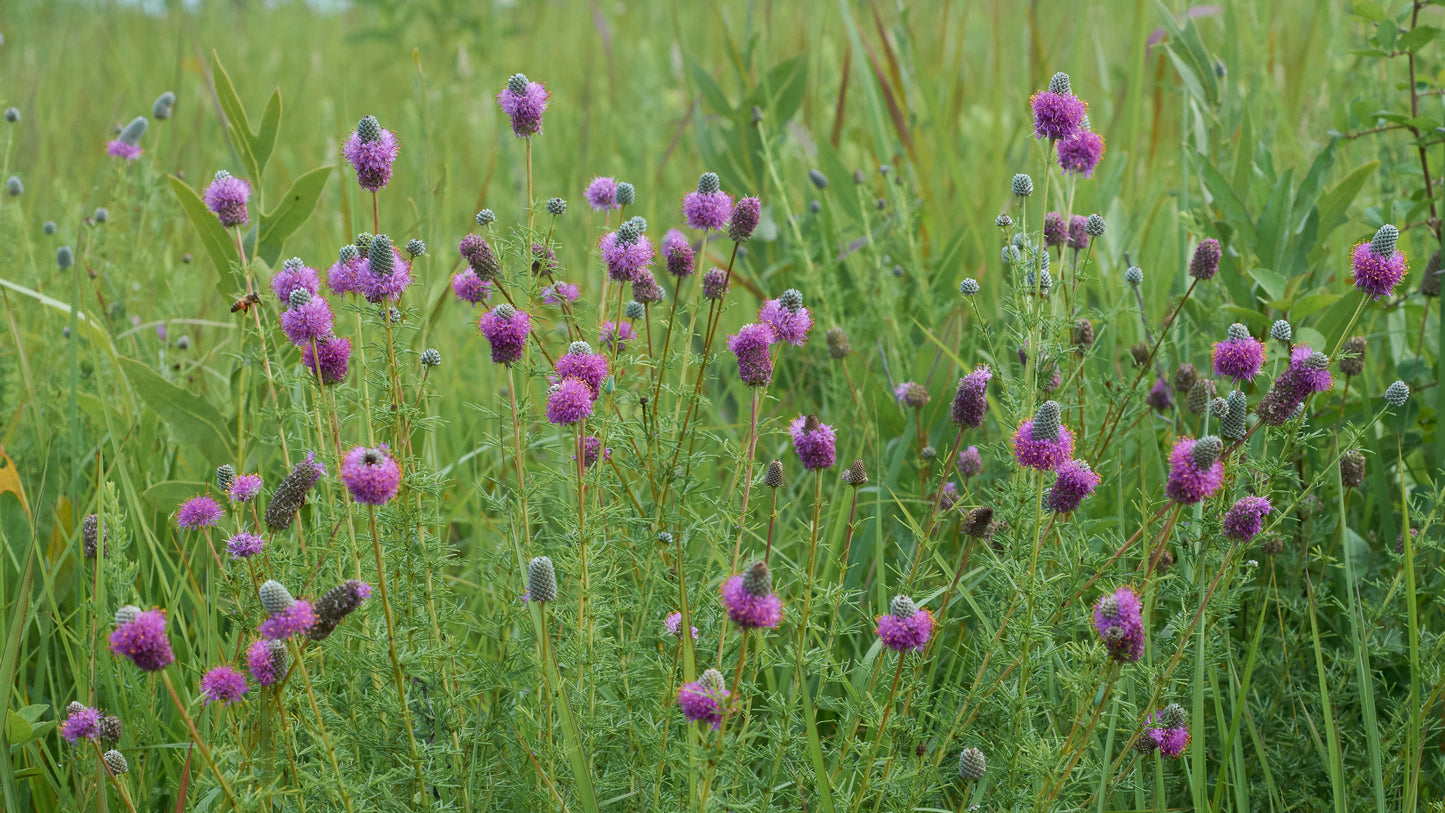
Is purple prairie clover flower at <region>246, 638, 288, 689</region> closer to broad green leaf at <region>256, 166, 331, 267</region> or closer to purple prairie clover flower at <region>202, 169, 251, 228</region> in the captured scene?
purple prairie clover flower at <region>202, 169, 251, 228</region>

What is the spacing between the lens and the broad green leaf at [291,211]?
2219mm

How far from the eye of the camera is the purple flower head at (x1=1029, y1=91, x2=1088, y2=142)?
1684 mm

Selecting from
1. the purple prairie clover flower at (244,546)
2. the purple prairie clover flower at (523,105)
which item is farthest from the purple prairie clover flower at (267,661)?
the purple prairie clover flower at (523,105)

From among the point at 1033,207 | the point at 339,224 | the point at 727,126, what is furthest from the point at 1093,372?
the point at 339,224

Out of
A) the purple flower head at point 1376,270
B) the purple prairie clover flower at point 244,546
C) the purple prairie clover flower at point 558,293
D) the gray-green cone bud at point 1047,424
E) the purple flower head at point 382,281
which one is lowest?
the purple prairie clover flower at point 244,546

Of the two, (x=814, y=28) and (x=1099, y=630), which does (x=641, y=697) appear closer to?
(x=1099, y=630)

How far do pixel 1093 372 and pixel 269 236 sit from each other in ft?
6.34

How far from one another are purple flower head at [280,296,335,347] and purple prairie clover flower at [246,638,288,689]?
41cm

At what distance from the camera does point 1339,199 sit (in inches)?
93.0

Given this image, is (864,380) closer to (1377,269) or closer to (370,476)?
(1377,269)

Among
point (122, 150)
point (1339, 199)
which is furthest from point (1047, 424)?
point (122, 150)

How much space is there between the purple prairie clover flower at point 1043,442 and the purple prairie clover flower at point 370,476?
0.83 meters

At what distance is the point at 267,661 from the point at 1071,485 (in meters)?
1.07

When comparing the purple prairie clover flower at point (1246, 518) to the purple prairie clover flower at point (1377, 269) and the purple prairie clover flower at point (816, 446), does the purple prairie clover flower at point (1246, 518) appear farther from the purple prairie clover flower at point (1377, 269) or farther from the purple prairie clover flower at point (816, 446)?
the purple prairie clover flower at point (816, 446)
